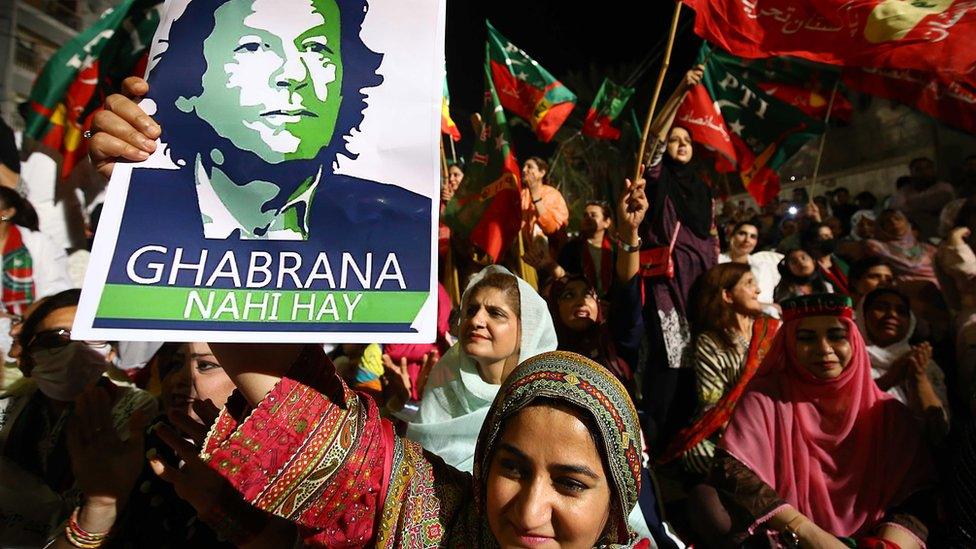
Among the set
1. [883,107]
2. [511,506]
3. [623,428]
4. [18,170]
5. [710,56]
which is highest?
[883,107]

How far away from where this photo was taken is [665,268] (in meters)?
4.16

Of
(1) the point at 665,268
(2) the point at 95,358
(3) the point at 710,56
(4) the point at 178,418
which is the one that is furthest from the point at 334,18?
(3) the point at 710,56

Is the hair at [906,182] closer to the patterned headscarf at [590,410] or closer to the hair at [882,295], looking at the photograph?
the hair at [882,295]

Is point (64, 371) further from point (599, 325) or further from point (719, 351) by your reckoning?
point (719, 351)

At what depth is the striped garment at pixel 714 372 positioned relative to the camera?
361 cm

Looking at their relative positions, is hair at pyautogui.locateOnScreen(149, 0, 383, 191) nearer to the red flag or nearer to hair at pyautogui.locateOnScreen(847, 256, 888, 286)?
the red flag

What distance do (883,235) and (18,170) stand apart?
26.4 ft

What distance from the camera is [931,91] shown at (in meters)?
4.34

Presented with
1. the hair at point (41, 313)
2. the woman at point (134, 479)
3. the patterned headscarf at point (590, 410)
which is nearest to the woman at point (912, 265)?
the patterned headscarf at point (590, 410)

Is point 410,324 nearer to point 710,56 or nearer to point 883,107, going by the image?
point 710,56

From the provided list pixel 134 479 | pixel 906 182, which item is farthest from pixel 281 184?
pixel 906 182

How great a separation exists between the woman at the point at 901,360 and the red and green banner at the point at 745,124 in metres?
2.05

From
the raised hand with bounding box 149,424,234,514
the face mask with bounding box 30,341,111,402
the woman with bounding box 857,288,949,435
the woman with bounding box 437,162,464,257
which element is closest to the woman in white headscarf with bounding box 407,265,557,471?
the raised hand with bounding box 149,424,234,514

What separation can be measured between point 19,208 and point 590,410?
4275mm
